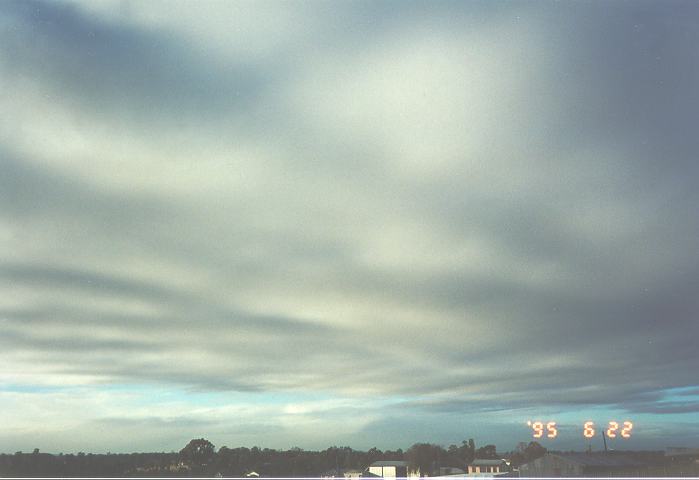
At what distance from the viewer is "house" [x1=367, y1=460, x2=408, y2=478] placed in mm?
154375

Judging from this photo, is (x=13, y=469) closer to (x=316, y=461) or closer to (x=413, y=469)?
(x=316, y=461)

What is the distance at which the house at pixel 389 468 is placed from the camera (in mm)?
154375

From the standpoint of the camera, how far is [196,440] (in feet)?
265

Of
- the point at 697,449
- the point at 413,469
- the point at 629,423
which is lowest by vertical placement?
the point at 413,469

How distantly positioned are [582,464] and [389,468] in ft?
332

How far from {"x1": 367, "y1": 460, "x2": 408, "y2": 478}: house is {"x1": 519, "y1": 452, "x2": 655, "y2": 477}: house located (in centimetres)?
8001

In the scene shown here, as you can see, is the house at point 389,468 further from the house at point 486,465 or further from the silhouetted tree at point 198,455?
the silhouetted tree at point 198,455

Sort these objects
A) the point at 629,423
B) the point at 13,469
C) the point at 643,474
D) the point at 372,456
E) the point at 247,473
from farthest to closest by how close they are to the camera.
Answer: the point at 372,456 → the point at 247,473 → the point at 643,474 → the point at 13,469 → the point at 629,423

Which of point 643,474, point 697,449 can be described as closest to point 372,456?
point 697,449

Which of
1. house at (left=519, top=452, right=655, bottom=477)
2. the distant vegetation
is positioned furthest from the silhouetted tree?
house at (left=519, top=452, right=655, bottom=477)

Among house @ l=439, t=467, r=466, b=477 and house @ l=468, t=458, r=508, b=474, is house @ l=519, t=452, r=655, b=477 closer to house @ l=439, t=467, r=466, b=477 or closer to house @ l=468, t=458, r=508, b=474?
house @ l=439, t=467, r=466, b=477

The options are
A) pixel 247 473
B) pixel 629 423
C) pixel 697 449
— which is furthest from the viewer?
pixel 697 449

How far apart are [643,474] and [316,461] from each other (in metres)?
73.7

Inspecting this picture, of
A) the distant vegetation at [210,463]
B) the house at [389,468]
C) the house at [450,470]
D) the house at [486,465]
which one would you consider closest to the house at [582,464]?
the distant vegetation at [210,463]
